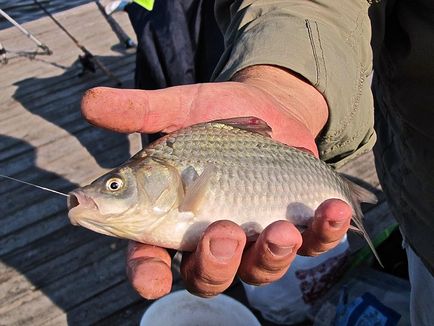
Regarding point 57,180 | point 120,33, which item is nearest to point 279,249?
point 57,180

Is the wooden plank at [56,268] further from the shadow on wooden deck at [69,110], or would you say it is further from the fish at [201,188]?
the fish at [201,188]

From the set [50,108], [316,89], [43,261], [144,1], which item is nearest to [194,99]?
[316,89]

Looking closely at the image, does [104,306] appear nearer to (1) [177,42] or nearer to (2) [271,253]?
(1) [177,42]

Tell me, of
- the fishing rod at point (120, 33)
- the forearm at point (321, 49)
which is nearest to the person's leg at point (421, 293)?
the forearm at point (321, 49)

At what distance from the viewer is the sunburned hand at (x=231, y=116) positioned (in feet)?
4.70

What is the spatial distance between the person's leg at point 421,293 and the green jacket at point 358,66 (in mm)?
195

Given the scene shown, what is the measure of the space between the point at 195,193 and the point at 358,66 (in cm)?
94

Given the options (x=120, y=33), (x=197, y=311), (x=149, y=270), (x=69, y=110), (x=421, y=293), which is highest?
(x=149, y=270)

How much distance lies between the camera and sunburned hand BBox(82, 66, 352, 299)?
143cm

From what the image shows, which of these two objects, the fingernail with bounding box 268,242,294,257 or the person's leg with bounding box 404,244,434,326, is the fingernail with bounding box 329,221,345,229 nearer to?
the fingernail with bounding box 268,242,294,257

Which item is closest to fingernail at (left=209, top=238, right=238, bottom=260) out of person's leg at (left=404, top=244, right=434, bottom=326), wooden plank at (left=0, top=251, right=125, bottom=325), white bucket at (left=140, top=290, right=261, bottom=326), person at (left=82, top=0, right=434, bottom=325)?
person at (left=82, top=0, right=434, bottom=325)

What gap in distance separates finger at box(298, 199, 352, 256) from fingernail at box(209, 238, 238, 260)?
0.88 ft

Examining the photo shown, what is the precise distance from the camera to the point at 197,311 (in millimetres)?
2812

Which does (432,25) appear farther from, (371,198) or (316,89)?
(371,198)
